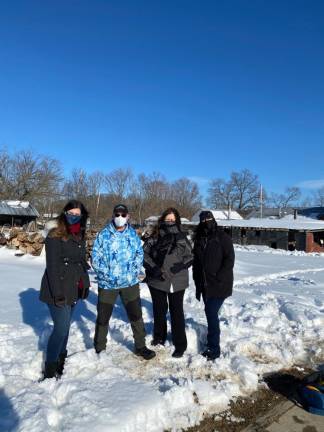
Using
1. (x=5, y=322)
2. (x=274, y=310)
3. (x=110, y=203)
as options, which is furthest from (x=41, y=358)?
(x=110, y=203)

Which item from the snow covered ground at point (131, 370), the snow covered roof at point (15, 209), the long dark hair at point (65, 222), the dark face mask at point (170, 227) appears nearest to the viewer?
the snow covered ground at point (131, 370)

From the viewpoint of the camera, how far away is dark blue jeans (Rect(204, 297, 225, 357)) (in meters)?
4.87

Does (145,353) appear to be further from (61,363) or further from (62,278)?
(62,278)

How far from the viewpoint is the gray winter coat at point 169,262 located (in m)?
4.96

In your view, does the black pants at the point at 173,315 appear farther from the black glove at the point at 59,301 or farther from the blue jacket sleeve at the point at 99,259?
the black glove at the point at 59,301

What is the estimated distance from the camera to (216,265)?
4.97m

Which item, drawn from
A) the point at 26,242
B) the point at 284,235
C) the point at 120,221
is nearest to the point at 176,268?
the point at 120,221

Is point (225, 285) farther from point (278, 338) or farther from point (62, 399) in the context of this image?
point (62, 399)

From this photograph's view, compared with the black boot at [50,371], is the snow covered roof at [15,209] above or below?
above

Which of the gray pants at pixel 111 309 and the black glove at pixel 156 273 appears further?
the black glove at pixel 156 273

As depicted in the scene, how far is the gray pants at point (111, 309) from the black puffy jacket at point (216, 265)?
87cm

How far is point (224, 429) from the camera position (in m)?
3.46

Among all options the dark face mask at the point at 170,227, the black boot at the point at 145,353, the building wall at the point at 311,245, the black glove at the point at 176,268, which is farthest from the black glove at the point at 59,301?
the building wall at the point at 311,245

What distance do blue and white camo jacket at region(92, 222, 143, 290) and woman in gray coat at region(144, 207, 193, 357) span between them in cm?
32
